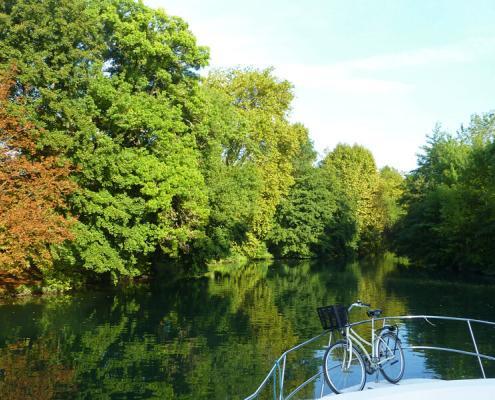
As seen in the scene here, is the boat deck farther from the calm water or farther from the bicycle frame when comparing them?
the calm water

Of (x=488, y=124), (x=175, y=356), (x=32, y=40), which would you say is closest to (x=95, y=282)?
(x=32, y=40)

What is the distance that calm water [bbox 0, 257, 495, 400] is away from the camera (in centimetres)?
1533

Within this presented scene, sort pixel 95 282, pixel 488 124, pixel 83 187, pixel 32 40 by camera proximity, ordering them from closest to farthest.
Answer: pixel 32 40 < pixel 83 187 < pixel 95 282 < pixel 488 124

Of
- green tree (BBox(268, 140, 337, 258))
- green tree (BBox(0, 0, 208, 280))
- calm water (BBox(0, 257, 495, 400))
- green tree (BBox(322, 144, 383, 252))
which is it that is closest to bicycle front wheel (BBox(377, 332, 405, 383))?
calm water (BBox(0, 257, 495, 400))

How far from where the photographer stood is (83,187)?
3064 centimetres

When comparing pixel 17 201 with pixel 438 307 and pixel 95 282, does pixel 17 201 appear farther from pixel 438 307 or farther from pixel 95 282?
pixel 438 307

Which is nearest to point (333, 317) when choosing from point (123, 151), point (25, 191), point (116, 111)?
point (25, 191)

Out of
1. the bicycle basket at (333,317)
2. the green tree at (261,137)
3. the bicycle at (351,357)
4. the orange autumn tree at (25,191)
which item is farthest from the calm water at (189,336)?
the green tree at (261,137)

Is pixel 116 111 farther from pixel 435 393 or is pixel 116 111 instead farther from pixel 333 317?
pixel 435 393

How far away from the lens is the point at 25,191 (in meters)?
26.3

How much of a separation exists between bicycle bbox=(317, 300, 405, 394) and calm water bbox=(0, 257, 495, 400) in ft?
9.36

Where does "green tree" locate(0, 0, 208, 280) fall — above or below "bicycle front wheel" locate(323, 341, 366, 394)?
above

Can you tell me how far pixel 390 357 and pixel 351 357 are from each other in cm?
74

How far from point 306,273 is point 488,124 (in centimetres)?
2946
